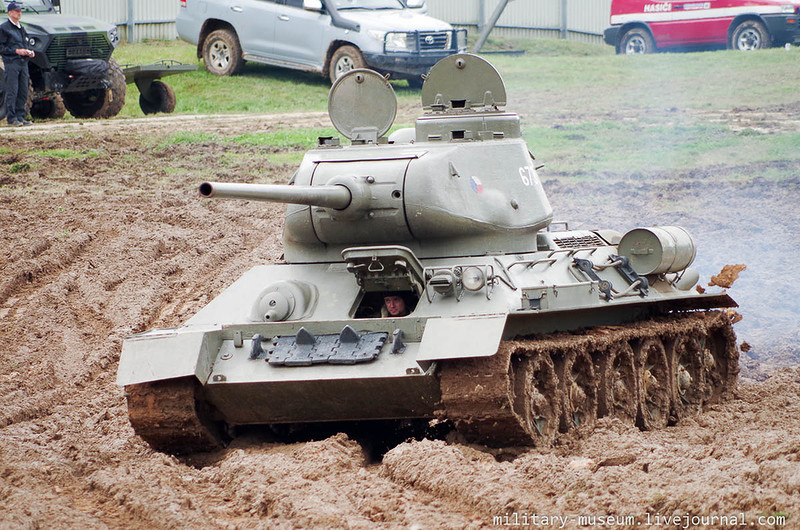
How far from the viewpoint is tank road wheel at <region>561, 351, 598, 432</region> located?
9.51m

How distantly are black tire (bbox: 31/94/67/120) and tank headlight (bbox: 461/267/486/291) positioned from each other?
14.2 metres

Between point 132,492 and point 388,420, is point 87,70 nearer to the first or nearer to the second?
point 388,420

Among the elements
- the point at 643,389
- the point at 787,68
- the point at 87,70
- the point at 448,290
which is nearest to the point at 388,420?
the point at 448,290

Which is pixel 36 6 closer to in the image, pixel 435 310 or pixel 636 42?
pixel 636 42

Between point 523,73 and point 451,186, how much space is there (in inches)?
639

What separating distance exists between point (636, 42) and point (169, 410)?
19.8 metres

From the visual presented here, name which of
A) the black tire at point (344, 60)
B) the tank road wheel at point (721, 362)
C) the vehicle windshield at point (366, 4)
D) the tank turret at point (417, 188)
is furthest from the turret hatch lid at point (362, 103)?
the vehicle windshield at point (366, 4)

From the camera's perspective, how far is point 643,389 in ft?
34.8

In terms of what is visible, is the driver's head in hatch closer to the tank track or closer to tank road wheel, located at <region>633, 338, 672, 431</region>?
the tank track

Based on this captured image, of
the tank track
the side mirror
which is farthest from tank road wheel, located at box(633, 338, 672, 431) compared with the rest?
the side mirror

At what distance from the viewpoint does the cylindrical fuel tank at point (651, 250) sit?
10.8 meters

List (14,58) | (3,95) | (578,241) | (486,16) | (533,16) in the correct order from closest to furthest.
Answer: (578,241)
(14,58)
(3,95)
(486,16)
(533,16)

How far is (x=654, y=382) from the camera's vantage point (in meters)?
10.8

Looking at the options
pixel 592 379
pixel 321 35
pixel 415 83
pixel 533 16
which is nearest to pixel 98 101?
pixel 321 35
